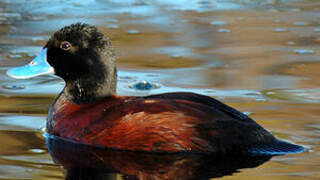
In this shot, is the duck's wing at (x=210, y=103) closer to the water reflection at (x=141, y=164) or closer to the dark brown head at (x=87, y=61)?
the water reflection at (x=141, y=164)

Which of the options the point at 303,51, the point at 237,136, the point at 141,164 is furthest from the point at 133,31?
the point at 141,164

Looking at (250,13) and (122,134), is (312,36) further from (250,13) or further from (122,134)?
(122,134)

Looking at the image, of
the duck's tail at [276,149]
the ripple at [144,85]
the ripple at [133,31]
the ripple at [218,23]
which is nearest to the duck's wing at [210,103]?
the duck's tail at [276,149]

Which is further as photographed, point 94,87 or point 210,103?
point 94,87

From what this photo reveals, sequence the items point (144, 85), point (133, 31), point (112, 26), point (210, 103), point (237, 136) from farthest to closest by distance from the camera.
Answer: point (112, 26) → point (133, 31) → point (144, 85) → point (210, 103) → point (237, 136)

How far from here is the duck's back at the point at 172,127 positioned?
5.47 metres

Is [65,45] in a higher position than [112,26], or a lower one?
higher

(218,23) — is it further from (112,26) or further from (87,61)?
(87,61)

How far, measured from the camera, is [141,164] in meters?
5.27

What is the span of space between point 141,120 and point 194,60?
3.06m

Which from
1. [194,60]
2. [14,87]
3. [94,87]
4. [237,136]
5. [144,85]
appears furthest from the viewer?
[194,60]

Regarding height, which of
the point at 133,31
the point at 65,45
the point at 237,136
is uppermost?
the point at 65,45

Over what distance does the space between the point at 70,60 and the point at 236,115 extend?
150 centimetres

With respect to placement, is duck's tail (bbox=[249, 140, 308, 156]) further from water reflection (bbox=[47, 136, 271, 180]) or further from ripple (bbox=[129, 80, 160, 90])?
ripple (bbox=[129, 80, 160, 90])
